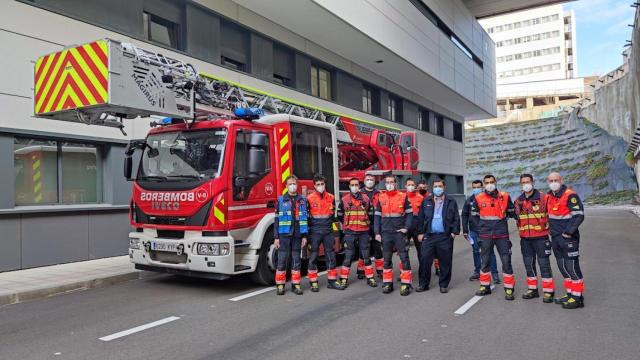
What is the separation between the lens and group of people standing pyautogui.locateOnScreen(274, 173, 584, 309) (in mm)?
6434

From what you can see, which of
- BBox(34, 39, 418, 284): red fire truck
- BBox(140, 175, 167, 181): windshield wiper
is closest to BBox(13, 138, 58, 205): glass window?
BBox(34, 39, 418, 284): red fire truck

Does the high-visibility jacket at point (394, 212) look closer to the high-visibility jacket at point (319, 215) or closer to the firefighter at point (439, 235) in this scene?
the firefighter at point (439, 235)

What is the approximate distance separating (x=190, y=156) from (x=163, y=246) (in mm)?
1380

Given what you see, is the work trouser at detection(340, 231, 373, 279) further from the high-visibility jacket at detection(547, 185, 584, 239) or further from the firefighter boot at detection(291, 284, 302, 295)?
the high-visibility jacket at detection(547, 185, 584, 239)

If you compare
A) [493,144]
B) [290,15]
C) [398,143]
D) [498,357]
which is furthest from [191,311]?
[493,144]

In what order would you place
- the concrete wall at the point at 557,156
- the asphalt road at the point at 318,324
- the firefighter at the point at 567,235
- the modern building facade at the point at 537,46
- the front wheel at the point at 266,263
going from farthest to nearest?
the modern building facade at the point at 537,46 < the concrete wall at the point at 557,156 < the front wheel at the point at 266,263 < the firefighter at the point at 567,235 < the asphalt road at the point at 318,324

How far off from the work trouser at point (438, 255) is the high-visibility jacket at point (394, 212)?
0.41m

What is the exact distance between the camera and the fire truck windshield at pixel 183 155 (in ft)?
22.9

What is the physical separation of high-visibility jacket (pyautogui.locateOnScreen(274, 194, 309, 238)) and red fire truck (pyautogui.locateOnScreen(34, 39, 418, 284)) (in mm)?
373

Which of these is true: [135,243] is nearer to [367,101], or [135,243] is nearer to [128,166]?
[128,166]

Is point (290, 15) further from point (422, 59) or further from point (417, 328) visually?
point (417, 328)

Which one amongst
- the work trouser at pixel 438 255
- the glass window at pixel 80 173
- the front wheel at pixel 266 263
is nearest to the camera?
the work trouser at pixel 438 255

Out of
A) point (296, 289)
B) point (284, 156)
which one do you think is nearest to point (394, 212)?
point (296, 289)

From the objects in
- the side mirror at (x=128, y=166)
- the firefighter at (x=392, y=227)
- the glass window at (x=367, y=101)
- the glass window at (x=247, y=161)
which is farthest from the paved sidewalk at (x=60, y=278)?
the glass window at (x=367, y=101)
